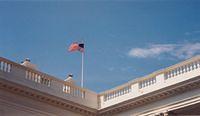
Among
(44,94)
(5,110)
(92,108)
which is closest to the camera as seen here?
(5,110)

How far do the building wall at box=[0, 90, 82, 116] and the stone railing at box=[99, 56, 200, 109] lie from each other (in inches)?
129

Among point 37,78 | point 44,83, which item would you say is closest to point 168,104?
point 44,83

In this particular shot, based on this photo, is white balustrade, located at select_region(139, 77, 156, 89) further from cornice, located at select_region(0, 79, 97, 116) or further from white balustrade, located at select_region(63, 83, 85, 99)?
white balustrade, located at select_region(63, 83, 85, 99)

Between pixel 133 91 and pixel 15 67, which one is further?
pixel 133 91

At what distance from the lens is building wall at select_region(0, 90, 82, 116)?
2240cm

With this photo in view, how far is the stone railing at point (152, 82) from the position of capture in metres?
23.0

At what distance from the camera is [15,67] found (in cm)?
2341

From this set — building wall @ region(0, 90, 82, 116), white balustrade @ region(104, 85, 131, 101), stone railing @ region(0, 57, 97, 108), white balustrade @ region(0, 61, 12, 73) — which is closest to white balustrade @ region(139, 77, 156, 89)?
white balustrade @ region(104, 85, 131, 101)

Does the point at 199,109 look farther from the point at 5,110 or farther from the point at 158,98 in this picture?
the point at 5,110

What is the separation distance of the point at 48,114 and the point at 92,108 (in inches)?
123

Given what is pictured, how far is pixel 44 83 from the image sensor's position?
24.6 meters

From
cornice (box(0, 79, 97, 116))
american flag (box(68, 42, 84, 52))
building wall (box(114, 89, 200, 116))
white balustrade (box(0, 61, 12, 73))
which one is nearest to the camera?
building wall (box(114, 89, 200, 116))

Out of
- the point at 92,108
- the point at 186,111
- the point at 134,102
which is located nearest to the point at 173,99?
the point at 186,111

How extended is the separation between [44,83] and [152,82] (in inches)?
233
